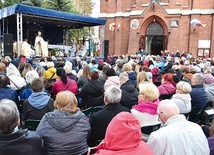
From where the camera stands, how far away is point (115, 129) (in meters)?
1.78

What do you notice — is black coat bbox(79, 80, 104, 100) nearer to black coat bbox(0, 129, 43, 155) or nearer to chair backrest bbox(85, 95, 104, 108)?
chair backrest bbox(85, 95, 104, 108)

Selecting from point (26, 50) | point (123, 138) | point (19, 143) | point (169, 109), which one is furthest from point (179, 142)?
point (26, 50)

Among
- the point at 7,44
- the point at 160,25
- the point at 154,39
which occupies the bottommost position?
the point at 7,44

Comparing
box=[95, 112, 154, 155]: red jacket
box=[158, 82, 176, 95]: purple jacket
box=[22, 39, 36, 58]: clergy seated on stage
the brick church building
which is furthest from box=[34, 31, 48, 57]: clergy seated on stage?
box=[95, 112, 154, 155]: red jacket

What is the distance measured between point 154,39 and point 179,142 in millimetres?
21650

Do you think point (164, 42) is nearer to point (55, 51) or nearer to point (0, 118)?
point (55, 51)

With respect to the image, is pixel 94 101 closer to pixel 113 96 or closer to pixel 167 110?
pixel 113 96

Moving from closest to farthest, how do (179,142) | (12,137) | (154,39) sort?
(12,137) < (179,142) < (154,39)

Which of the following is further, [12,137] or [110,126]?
[12,137]

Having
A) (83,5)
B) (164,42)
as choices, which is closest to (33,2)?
(164,42)

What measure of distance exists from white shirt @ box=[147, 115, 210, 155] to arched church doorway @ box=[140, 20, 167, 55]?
780 inches

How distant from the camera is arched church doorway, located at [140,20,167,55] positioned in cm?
2186

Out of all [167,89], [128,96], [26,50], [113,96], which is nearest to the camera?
[113,96]

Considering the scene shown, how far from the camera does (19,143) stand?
199 cm
